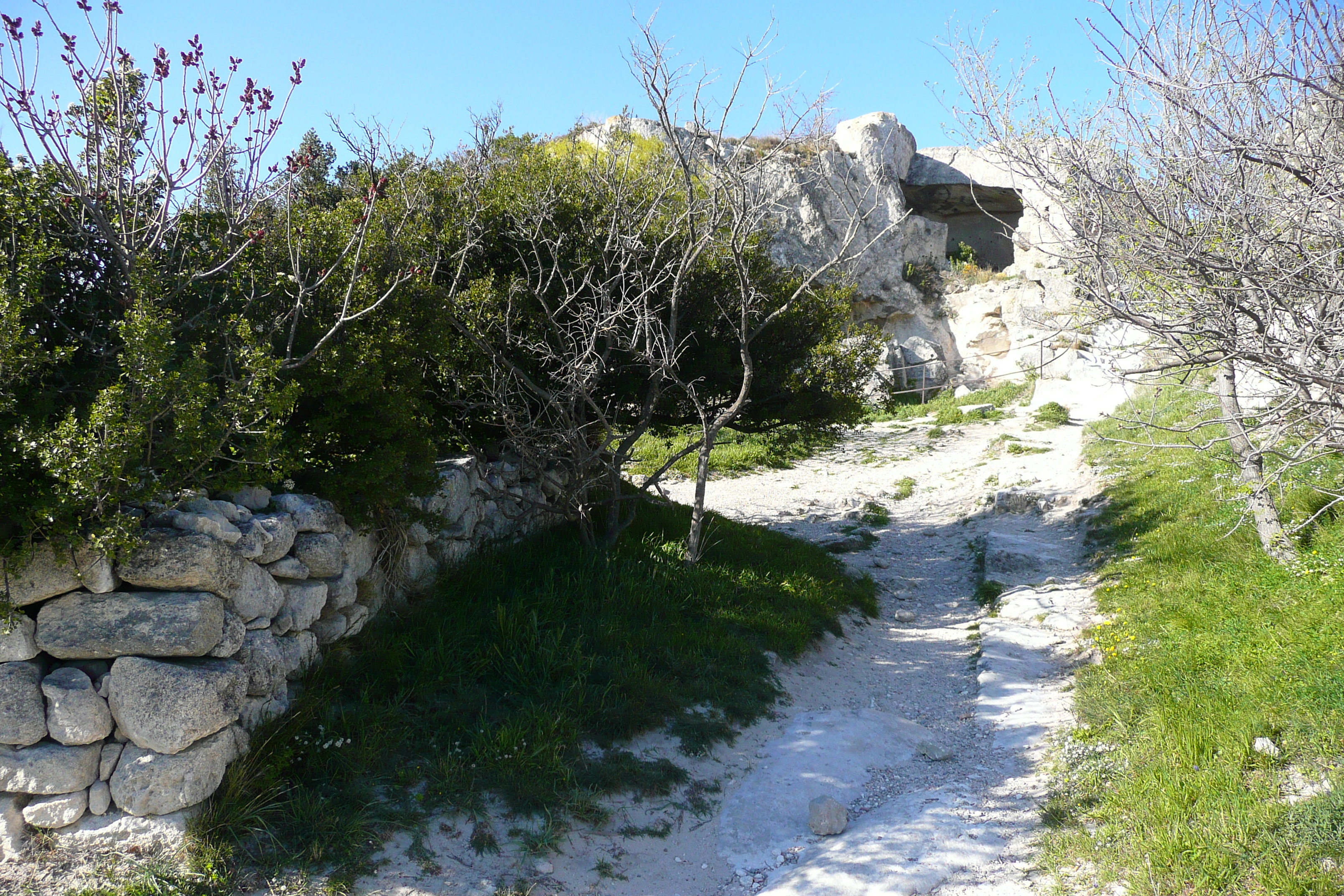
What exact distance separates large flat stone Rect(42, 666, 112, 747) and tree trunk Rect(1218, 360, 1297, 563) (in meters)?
7.29

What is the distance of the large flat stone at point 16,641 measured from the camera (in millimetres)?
3730

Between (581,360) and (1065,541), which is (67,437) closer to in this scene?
(581,360)

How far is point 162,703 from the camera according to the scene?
3818 mm

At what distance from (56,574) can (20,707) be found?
62 cm

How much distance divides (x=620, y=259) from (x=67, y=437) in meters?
5.75

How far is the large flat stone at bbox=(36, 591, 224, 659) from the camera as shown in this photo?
151 inches

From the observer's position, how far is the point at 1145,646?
5.88m

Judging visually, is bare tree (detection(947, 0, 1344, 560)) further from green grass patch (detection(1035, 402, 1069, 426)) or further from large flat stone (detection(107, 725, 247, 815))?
green grass patch (detection(1035, 402, 1069, 426))

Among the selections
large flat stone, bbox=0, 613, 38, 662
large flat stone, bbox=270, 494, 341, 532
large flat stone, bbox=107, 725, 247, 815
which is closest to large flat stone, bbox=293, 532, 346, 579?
large flat stone, bbox=270, 494, 341, 532

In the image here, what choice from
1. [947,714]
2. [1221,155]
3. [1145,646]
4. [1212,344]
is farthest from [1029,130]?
[947,714]

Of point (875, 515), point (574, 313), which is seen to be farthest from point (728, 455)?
point (574, 313)

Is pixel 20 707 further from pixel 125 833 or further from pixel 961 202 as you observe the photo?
pixel 961 202

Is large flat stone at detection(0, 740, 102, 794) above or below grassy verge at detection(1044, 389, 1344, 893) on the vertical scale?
above

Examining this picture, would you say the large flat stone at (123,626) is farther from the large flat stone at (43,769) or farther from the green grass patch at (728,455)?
the green grass patch at (728,455)
